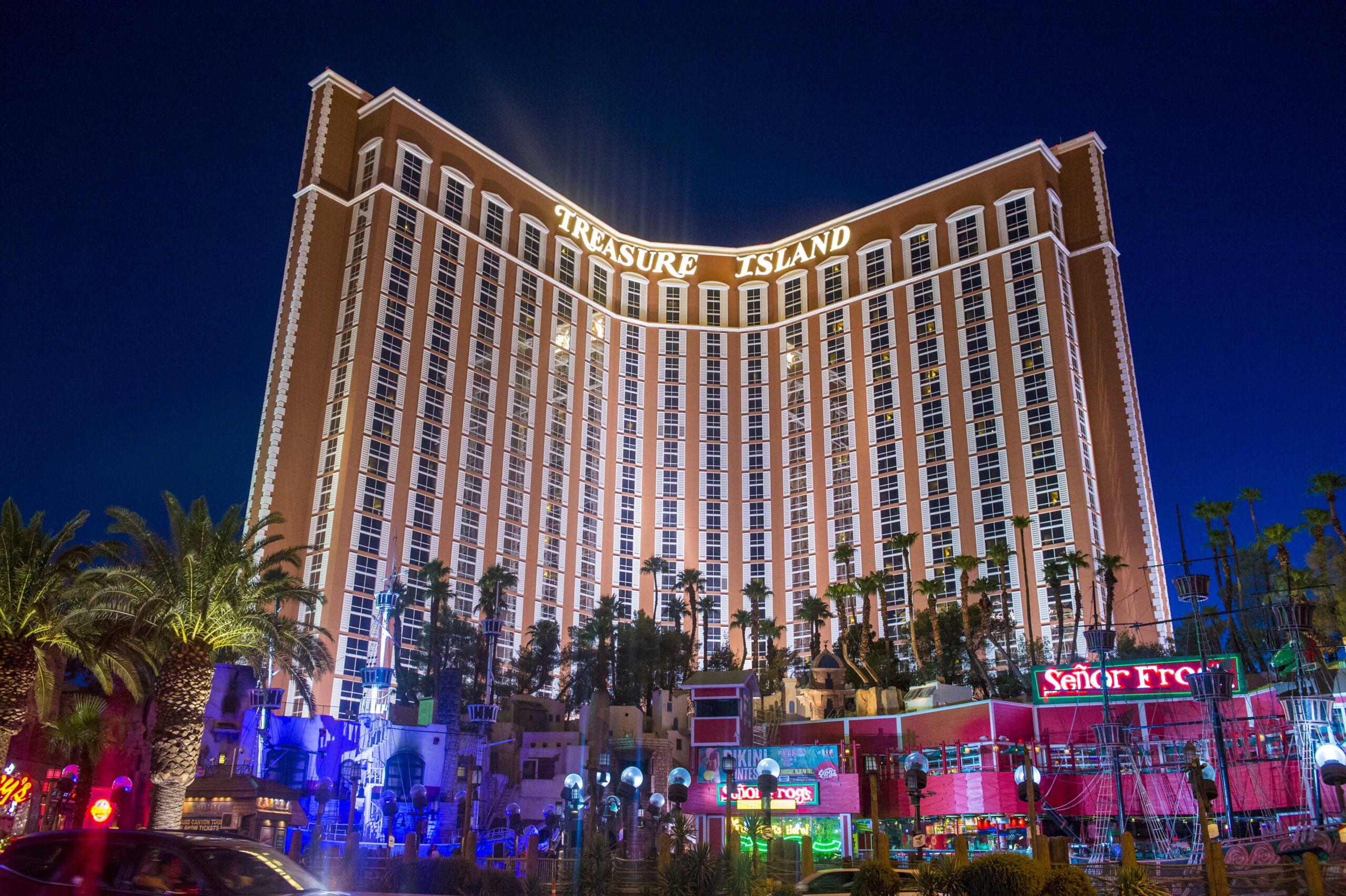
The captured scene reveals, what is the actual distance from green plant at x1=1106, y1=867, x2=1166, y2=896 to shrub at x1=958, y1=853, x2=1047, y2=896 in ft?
4.53

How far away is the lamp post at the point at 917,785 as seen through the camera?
116 feet

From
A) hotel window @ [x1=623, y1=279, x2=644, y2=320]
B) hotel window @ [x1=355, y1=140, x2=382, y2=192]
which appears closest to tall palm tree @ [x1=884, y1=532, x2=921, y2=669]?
hotel window @ [x1=623, y1=279, x2=644, y2=320]

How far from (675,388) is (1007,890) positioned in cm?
10657

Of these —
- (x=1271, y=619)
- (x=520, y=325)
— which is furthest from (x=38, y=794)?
(x=520, y=325)

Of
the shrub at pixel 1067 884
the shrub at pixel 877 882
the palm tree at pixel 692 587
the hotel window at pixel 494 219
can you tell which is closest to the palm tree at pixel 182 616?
the shrub at pixel 877 882

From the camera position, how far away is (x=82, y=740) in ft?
144

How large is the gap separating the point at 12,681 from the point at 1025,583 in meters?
80.5

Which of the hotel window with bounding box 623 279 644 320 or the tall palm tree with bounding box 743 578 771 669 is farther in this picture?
the hotel window with bounding box 623 279 644 320

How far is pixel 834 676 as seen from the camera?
262 ft

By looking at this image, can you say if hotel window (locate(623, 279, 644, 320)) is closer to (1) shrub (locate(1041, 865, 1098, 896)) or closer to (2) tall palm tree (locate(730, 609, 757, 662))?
(2) tall palm tree (locate(730, 609, 757, 662))

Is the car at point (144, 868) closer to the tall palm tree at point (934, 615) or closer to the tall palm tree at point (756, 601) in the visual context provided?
the tall palm tree at point (934, 615)

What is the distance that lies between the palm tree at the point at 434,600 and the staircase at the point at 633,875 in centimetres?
6222

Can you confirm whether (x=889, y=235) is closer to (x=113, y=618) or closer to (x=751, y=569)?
(x=751, y=569)

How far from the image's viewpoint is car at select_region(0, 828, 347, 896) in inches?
513
